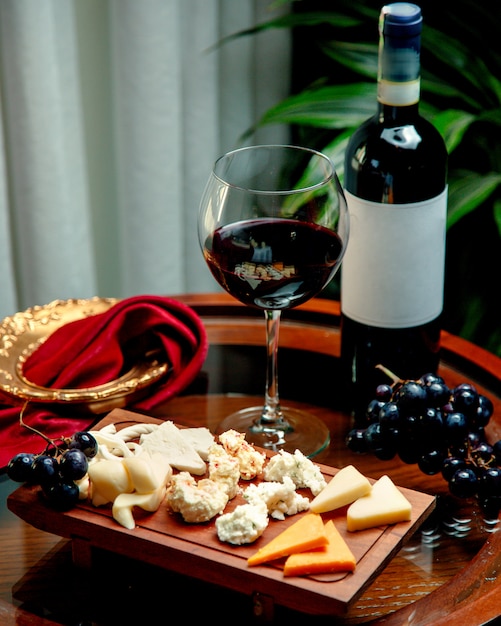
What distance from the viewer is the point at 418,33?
80 centimetres

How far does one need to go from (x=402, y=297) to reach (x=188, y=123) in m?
0.97

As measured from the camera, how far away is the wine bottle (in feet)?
2.76

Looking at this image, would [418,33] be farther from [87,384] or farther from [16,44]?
[16,44]

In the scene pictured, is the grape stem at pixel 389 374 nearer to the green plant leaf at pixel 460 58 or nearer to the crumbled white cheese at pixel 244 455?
the crumbled white cheese at pixel 244 455

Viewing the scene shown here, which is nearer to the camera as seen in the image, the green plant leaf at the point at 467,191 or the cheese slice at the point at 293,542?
the cheese slice at the point at 293,542

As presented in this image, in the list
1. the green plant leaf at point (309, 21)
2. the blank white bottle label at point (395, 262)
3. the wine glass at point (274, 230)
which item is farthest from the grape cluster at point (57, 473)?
the green plant leaf at point (309, 21)

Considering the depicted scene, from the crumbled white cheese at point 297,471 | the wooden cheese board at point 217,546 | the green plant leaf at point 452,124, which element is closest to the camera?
the wooden cheese board at point 217,546

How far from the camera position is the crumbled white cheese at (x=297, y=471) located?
28.4 inches

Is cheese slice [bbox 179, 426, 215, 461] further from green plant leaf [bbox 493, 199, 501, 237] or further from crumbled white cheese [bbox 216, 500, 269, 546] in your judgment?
green plant leaf [bbox 493, 199, 501, 237]

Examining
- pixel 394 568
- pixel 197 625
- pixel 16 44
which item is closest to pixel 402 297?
pixel 394 568

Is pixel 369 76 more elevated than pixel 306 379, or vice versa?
pixel 369 76

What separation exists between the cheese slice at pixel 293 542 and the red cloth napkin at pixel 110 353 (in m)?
0.32

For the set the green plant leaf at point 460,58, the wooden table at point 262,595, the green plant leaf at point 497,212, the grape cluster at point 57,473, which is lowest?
the wooden table at point 262,595

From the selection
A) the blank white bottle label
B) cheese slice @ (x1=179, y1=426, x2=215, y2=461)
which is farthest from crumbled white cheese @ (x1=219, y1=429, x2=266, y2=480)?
the blank white bottle label
